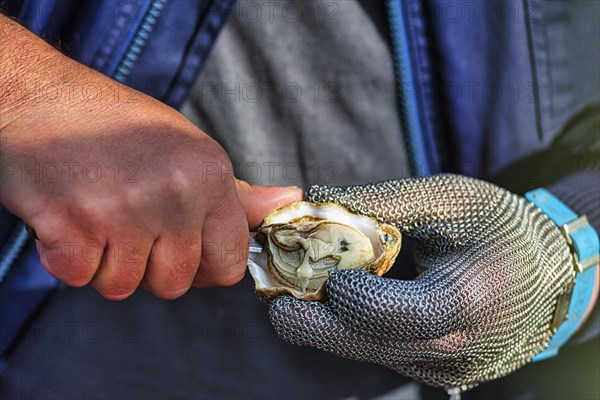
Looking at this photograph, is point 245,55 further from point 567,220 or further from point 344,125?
point 567,220

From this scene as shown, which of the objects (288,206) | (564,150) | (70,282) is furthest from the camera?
(564,150)

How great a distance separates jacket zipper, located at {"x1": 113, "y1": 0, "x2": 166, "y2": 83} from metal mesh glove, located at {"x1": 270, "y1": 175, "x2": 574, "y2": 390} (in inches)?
11.7

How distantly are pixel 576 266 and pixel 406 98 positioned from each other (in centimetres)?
34

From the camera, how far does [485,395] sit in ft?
3.42

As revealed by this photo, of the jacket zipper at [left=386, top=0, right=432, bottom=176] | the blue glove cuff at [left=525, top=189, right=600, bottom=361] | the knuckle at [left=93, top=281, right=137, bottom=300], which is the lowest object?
the blue glove cuff at [left=525, top=189, right=600, bottom=361]

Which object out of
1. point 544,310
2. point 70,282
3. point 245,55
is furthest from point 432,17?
point 70,282

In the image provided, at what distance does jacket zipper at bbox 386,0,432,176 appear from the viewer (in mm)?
858

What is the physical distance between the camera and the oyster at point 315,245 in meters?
0.76

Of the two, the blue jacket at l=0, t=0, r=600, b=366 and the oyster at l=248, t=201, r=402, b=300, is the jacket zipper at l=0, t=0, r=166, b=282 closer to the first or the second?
the blue jacket at l=0, t=0, r=600, b=366

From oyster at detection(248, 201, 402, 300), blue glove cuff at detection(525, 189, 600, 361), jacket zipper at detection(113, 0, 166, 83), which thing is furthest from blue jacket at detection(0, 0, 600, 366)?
oyster at detection(248, 201, 402, 300)

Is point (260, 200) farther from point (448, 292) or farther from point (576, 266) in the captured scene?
point (576, 266)

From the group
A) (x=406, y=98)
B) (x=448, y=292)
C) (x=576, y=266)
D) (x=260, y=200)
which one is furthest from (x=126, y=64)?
(x=576, y=266)

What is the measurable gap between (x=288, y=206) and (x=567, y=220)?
0.41 meters

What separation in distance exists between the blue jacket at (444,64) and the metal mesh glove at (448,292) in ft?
0.44
